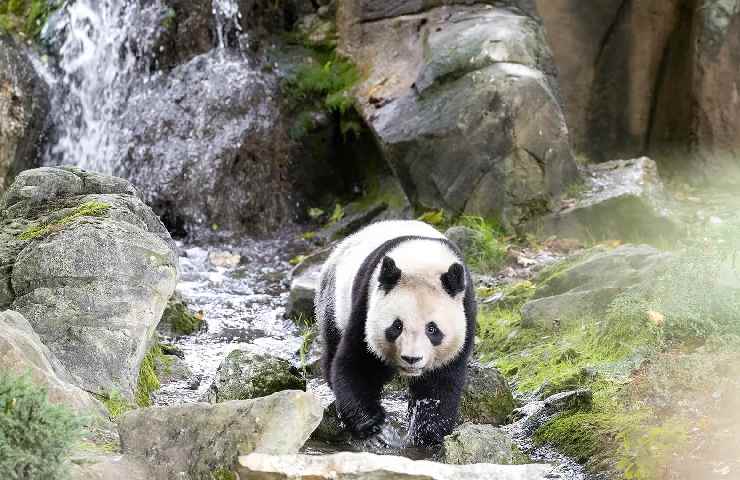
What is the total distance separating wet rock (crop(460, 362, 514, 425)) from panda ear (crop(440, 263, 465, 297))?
117 centimetres

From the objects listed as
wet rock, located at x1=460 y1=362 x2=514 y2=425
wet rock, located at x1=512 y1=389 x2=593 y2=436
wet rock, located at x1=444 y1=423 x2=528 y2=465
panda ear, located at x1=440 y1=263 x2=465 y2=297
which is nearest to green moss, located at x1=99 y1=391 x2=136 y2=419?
wet rock, located at x1=444 y1=423 x2=528 y2=465

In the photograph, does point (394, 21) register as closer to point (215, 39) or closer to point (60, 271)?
point (215, 39)

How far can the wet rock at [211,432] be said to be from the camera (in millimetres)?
4922

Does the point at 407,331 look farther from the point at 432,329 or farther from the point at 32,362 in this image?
the point at 32,362

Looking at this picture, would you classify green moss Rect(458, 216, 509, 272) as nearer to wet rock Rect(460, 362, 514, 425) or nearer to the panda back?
the panda back

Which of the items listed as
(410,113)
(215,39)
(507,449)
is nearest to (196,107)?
(215,39)

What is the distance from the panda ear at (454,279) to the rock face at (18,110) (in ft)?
29.0

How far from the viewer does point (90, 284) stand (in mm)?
6973

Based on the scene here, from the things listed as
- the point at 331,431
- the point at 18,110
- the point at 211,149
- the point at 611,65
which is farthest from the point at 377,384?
the point at 611,65

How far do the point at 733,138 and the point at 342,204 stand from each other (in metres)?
5.51

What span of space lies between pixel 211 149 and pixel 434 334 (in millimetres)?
8490

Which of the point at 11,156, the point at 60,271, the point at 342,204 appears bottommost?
the point at 342,204

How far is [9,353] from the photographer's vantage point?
16.3ft

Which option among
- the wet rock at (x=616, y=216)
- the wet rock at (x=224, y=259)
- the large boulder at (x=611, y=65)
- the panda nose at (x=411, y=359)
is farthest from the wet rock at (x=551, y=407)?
the large boulder at (x=611, y=65)
